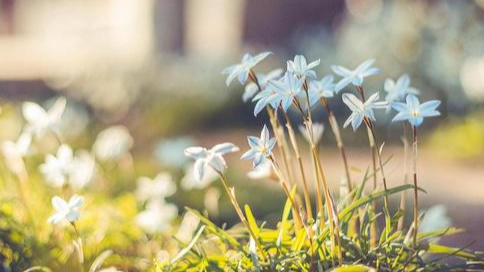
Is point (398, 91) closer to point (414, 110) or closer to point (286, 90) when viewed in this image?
point (414, 110)

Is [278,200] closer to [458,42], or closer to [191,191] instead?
[191,191]

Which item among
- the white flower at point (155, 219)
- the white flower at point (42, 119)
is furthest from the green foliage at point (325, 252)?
the white flower at point (42, 119)

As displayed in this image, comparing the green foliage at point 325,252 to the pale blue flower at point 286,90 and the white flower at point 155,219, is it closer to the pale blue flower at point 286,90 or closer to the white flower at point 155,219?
the pale blue flower at point 286,90

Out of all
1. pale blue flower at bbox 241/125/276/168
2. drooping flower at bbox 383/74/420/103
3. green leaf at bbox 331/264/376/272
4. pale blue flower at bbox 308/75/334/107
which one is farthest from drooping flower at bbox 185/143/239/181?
drooping flower at bbox 383/74/420/103

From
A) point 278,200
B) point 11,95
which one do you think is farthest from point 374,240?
point 11,95

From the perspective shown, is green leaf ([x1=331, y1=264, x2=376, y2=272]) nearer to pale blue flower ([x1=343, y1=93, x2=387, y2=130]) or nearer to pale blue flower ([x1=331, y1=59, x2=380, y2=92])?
pale blue flower ([x1=343, y1=93, x2=387, y2=130])
